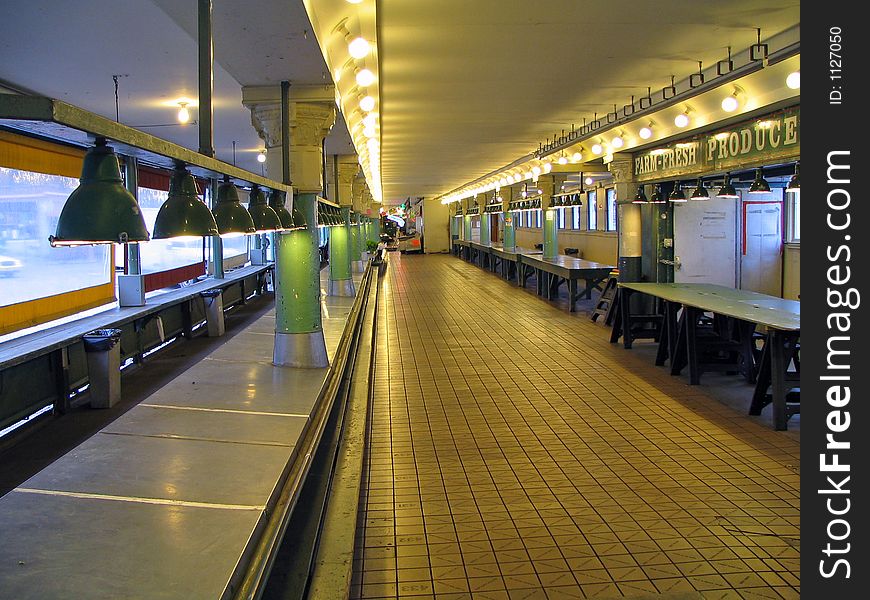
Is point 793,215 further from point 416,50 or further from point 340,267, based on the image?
point 416,50

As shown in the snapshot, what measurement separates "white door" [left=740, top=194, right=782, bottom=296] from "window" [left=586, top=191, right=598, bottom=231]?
38.1 feet

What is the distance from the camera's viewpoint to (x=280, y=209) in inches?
205

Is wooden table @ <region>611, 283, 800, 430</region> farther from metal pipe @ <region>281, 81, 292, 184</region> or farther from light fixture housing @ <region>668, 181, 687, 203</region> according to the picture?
metal pipe @ <region>281, 81, 292, 184</region>

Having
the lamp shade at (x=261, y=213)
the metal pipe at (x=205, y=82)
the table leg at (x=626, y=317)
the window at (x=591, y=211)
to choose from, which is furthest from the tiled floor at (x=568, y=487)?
the window at (x=591, y=211)

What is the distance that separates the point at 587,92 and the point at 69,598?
810 cm

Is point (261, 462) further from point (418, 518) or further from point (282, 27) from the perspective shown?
point (282, 27)

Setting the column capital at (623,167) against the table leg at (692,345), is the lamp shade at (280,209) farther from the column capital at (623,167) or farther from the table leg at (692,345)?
the column capital at (623,167)

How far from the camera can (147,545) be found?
97.2 inches

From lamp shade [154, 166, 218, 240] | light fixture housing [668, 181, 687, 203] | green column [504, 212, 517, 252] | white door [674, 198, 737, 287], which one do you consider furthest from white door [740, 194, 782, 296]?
lamp shade [154, 166, 218, 240]

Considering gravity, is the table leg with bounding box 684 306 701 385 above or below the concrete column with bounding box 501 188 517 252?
below

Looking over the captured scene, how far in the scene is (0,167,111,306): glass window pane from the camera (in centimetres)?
757

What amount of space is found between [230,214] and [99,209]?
57.8 inches

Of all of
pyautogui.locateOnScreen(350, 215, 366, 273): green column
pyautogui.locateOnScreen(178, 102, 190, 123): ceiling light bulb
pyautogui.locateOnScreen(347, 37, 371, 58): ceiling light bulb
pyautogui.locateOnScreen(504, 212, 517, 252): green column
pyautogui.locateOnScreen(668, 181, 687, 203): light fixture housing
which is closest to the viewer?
pyautogui.locateOnScreen(347, 37, 371, 58): ceiling light bulb

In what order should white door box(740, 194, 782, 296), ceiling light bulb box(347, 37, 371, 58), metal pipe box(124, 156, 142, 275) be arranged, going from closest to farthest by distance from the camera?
ceiling light bulb box(347, 37, 371, 58)
metal pipe box(124, 156, 142, 275)
white door box(740, 194, 782, 296)
